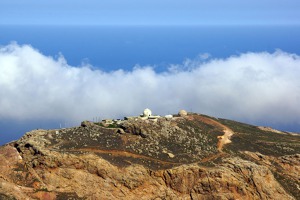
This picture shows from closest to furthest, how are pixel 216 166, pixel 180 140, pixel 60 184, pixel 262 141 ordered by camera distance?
1. pixel 60 184
2. pixel 216 166
3. pixel 180 140
4. pixel 262 141

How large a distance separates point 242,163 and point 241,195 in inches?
287

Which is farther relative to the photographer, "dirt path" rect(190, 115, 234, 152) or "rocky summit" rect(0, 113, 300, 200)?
"dirt path" rect(190, 115, 234, 152)

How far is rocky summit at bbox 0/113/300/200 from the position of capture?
→ 7262 centimetres

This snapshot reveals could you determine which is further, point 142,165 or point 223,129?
point 223,129

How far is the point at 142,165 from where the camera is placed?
249ft

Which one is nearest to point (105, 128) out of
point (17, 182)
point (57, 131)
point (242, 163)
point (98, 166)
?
point (57, 131)

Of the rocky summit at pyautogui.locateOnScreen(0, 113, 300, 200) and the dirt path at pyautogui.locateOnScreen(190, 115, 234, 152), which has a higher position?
the dirt path at pyautogui.locateOnScreen(190, 115, 234, 152)

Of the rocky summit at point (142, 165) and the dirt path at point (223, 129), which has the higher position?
the dirt path at point (223, 129)

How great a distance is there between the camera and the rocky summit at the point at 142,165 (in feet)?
238

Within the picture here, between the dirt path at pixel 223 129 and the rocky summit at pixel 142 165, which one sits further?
the dirt path at pixel 223 129

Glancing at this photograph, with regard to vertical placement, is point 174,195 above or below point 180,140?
below

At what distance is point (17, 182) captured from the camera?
239 ft

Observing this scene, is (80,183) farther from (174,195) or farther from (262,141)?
(262,141)

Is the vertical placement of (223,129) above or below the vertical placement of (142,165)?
above
